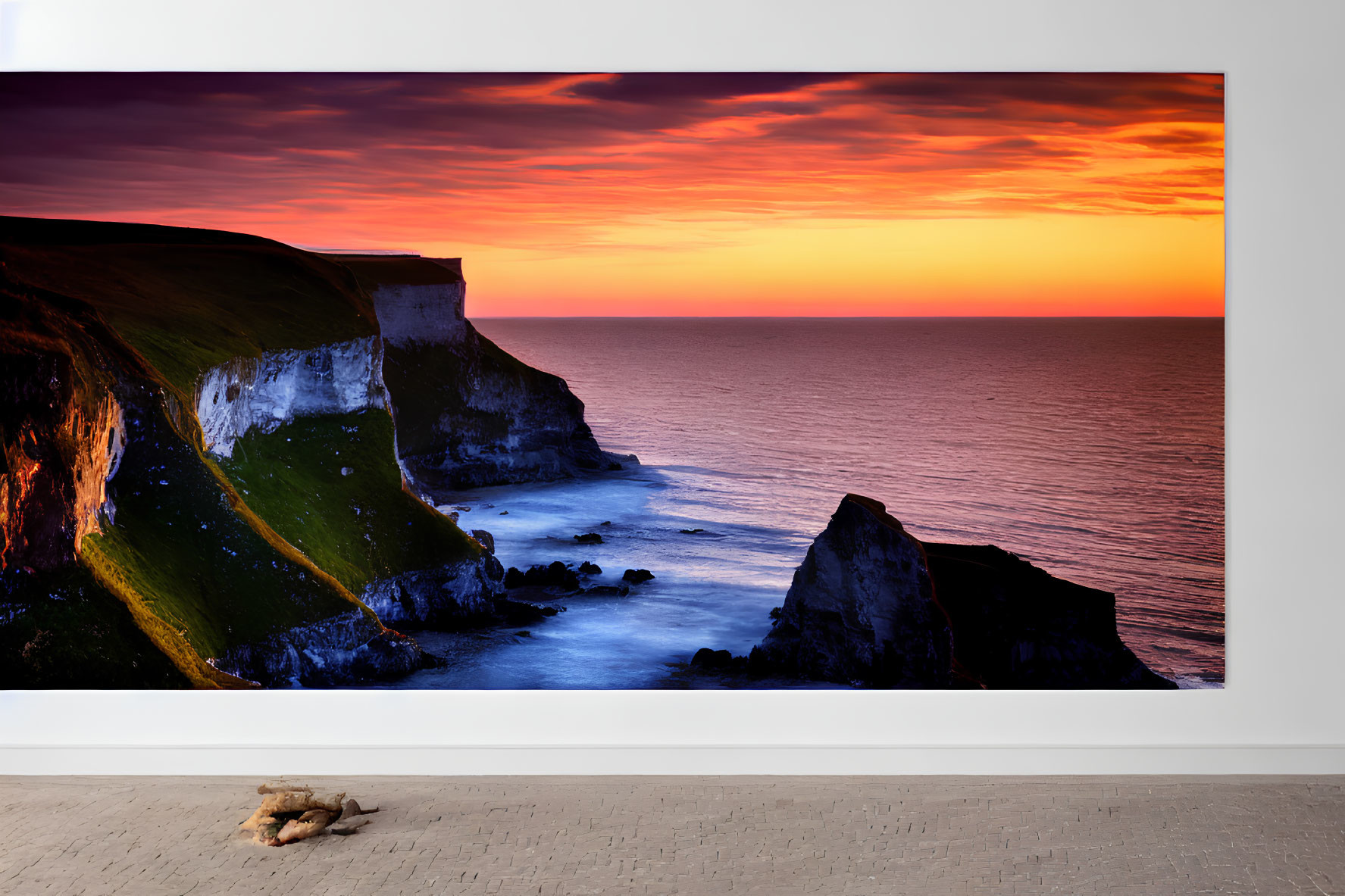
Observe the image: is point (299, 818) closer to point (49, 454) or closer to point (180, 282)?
point (49, 454)

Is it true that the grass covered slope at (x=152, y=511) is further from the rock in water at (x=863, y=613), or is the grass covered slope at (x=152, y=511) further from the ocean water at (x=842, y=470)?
the rock in water at (x=863, y=613)

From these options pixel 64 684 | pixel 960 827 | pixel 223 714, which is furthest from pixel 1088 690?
pixel 64 684

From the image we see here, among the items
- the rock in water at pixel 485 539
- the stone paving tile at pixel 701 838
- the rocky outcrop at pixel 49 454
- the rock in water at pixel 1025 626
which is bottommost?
the stone paving tile at pixel 701 838

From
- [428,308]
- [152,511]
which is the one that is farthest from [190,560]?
[428,308]

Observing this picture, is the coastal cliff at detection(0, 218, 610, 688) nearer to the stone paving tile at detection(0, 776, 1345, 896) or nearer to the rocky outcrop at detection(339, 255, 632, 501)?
the rocky outcrop at detection(339, 255, 632, 501)

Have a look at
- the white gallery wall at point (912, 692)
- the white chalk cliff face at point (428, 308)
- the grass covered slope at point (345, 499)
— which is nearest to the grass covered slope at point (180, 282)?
the white chalk cliff face at point (428, 308)

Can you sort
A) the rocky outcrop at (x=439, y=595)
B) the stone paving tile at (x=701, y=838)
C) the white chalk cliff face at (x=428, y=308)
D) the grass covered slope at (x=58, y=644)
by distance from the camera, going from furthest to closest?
the white chalk cliff face at (x=428, y=308) < the rocky outcrop at (x=439, y=595) < the grass covered slope at (x=58, y=644) < the stone paving tile at (x=701, y=838)

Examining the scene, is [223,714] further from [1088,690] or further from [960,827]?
[1088,690]
